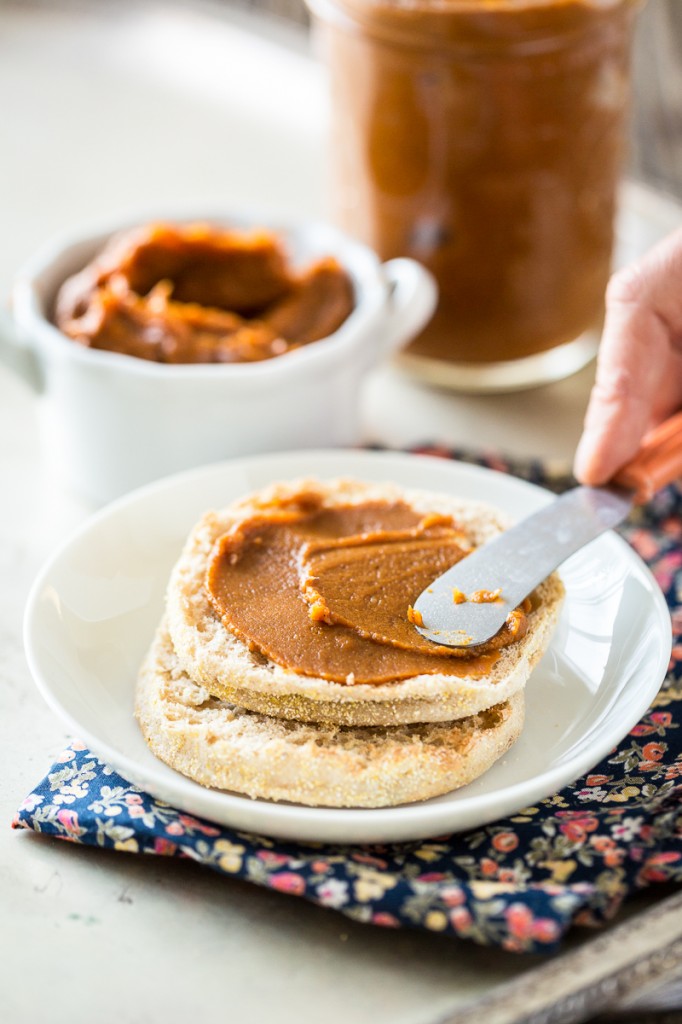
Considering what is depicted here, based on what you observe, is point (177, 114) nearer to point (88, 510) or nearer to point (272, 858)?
point (88, 510)

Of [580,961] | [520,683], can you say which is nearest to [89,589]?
[520,683]

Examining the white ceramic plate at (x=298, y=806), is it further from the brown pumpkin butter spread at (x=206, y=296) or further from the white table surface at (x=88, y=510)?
the brown pumpkin butter spread at (x=206, y=296)

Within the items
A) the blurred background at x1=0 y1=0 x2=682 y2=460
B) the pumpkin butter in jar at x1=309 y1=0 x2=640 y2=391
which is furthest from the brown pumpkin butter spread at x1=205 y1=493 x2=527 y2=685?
the blurred background at x1=0 y1=0 x2=682 y2=460

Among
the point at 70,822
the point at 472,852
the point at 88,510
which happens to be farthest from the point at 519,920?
the point at 88,510

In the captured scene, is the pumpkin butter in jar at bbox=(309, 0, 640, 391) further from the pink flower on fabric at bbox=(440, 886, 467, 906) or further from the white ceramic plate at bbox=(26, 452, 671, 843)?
the pink flower on fabric at bbox=(440, 886, 467, 906)

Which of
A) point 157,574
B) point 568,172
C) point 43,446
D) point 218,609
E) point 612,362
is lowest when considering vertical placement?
point 43,446

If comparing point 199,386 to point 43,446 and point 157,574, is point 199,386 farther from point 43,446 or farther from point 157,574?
point 43,446

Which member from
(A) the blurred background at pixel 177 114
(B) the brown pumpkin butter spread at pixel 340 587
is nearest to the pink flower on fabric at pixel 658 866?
(B) the brown pumpkin butter spread at pixel 340 587
